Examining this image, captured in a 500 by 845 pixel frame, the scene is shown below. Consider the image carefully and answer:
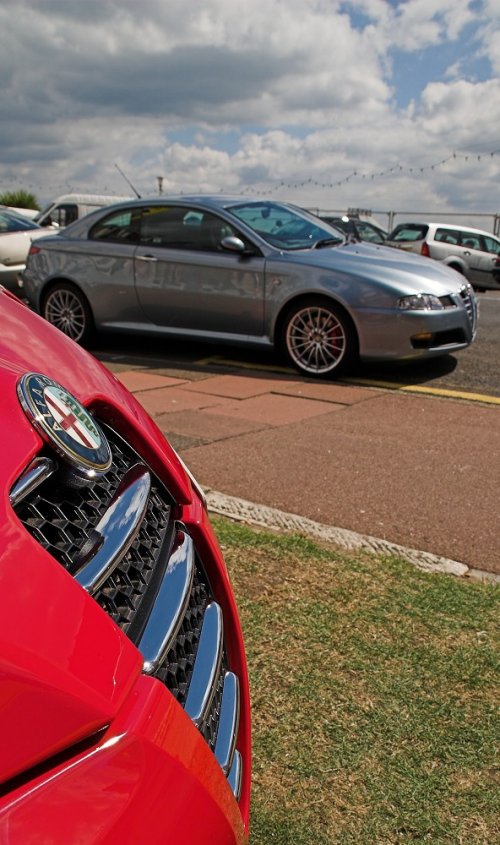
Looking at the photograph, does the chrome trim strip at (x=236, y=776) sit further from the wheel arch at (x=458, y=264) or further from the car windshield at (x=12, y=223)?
the wheel arch at (x=458, y=264)

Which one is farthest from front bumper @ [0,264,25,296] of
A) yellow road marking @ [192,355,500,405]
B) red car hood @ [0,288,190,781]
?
red car hood @ [0,288,190,781]

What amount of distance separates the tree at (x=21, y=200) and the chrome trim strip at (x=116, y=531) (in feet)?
116

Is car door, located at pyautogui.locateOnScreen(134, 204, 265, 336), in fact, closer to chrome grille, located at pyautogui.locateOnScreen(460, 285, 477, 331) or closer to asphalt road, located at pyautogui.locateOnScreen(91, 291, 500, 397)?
asphalt road, located at pyautogui.locateOnScreen(91, 291, 500, 397)

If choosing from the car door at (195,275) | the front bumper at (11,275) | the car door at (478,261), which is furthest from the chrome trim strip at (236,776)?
the car door at (478,261)

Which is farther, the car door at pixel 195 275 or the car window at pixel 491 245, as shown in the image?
the car window at pixel 491 245

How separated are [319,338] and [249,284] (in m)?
0.87

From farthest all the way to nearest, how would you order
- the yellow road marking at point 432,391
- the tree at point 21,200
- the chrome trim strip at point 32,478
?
the tree at point 21,200 < the yellow road marking at point 432,391 < the chrome trim strip at point 32,478

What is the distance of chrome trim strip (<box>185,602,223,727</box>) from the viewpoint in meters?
1.26

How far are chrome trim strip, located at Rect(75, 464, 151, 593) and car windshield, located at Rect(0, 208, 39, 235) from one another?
1087 cm

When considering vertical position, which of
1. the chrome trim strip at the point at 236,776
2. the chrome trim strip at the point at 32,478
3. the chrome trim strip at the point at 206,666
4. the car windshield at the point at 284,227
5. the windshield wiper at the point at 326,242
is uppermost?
the car windshield at the point at 284,227

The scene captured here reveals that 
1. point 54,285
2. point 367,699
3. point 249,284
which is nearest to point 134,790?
point 367,699

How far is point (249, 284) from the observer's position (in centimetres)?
782

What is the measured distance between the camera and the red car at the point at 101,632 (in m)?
0.89

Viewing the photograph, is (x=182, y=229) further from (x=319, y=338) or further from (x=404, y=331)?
(x=404, y=331)
